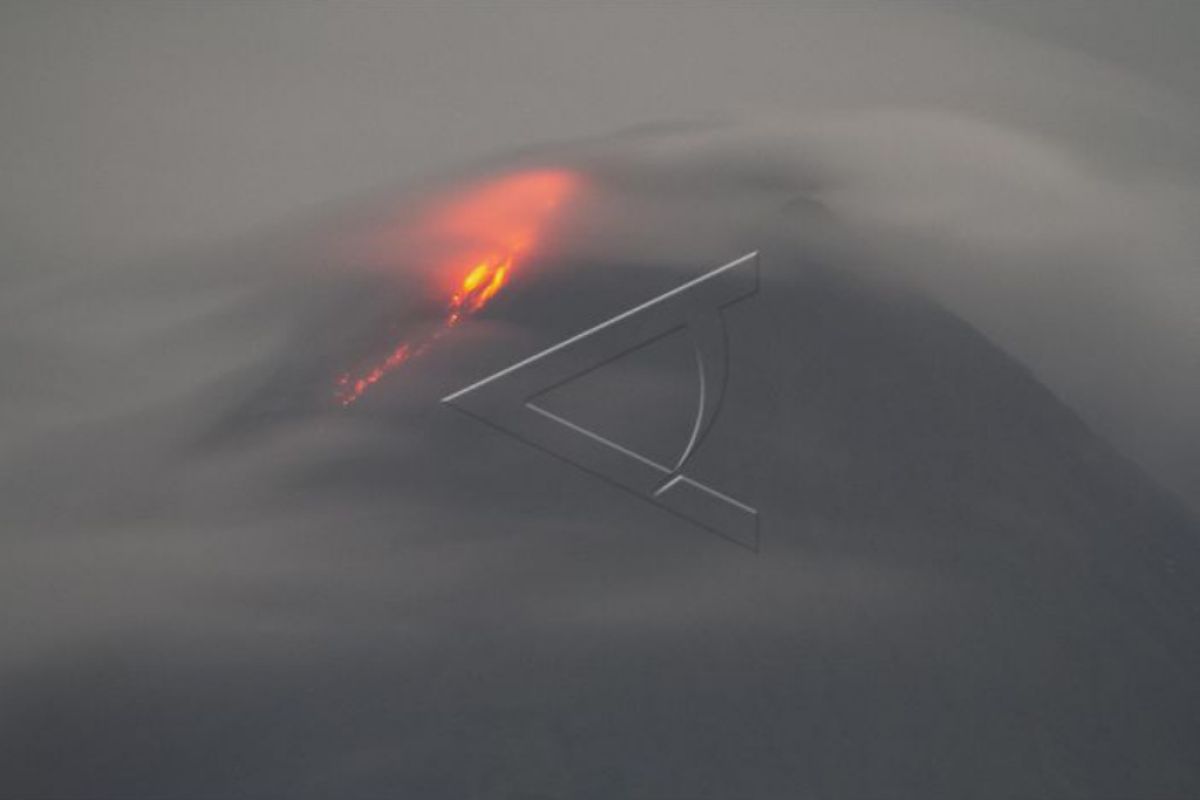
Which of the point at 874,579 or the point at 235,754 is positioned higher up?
the point at 874,579

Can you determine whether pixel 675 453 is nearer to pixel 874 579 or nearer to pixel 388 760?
pixel 874 579

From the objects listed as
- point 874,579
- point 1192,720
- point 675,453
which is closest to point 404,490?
point 675,453

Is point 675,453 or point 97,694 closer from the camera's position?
point 97,694

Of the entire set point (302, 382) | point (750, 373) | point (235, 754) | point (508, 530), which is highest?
point (750, 373)

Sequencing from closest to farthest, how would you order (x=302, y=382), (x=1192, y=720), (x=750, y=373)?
(x=1192, y=720) < (x=302, y=382) < (x=750, y=373)

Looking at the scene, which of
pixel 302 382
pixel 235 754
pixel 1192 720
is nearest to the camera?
pixel 235 754

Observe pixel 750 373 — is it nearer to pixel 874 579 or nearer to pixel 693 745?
pixel 874 579
